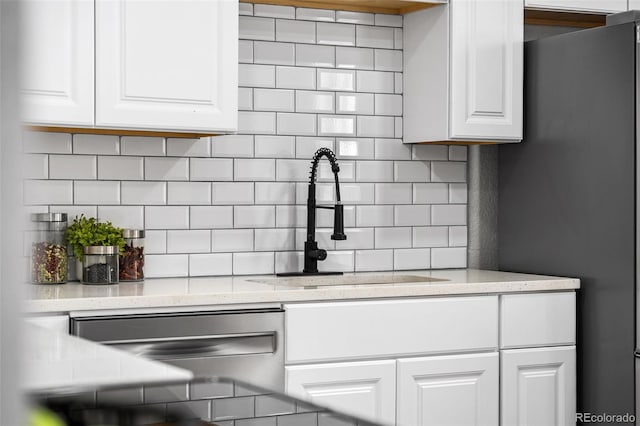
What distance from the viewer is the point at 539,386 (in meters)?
3.04

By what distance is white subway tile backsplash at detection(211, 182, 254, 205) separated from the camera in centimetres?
318

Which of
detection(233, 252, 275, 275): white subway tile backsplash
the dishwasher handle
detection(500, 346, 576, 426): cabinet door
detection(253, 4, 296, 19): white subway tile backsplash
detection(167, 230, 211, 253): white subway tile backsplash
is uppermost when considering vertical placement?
detection(253, 4, 296, 19): white subway tile backsplash

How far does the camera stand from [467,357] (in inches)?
114

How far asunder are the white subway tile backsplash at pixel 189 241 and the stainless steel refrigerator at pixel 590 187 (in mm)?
1263

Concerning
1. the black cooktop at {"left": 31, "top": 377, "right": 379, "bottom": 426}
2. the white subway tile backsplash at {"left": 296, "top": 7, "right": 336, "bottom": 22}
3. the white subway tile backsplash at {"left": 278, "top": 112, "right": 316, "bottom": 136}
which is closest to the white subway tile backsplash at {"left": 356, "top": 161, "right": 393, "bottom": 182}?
the white subway tile backsplash at {"left": 278, "top": 112, "right": 316, "bottom": 136}

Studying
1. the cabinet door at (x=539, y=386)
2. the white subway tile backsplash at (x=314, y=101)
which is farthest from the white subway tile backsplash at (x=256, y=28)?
the cabinet door at (x=539, y=386)

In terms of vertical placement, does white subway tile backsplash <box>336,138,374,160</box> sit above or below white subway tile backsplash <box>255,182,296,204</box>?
above

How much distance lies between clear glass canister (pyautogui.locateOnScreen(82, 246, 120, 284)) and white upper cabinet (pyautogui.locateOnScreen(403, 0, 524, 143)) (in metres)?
1.29

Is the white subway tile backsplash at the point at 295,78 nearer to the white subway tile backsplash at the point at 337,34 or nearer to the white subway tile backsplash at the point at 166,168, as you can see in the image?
the white subway tile backsplash at the point at 337,34

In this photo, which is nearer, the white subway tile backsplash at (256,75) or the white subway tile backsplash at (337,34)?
the white subway tile backsplash at (256,75)

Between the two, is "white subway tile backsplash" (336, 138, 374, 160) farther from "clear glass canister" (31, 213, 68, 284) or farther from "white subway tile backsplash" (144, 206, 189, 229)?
"clear glass canister" (31, 213, 68, 284)

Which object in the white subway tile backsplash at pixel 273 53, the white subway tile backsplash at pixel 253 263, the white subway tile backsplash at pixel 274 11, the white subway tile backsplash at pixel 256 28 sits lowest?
the white subway tile backsplash at pixel 253 263

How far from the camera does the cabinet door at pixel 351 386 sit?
2.65 meters

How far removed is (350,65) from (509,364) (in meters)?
1.30
